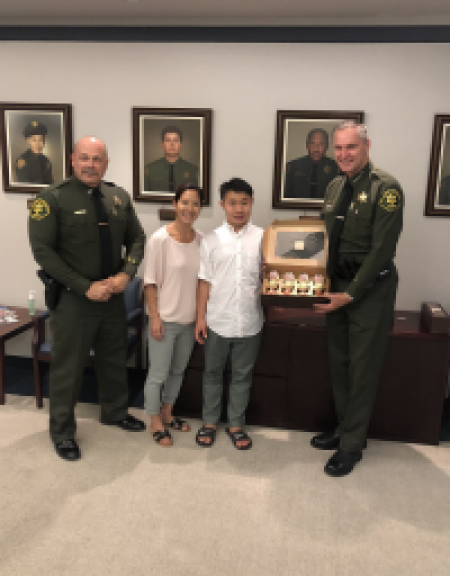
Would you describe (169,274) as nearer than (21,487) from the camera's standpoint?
No

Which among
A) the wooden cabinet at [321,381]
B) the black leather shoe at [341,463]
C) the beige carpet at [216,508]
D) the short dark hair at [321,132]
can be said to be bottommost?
the beige carpet at [216,508]

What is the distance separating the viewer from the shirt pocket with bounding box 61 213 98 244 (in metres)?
2.52

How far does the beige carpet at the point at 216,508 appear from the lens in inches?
78.0

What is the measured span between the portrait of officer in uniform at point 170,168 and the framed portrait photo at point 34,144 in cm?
63

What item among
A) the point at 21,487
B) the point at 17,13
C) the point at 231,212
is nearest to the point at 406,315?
the point at 231,212

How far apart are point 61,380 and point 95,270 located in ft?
2.22

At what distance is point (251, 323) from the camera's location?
105 inches

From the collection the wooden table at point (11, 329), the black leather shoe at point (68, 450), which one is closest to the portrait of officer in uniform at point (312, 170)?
the wooden table at point (11, 329)

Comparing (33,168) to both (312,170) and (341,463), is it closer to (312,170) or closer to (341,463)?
(312,170)

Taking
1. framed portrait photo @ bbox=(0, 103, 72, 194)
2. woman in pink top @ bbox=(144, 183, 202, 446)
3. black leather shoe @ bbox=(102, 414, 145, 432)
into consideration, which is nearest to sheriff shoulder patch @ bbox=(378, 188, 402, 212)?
woman in pink top @ bbox=(144, 183, 202, 446)

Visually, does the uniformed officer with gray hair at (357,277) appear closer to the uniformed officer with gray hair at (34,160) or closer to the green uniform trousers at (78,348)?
the green uniform trousers at (78,348)

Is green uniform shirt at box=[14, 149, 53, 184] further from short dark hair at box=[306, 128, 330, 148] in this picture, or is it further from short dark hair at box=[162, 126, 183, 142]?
short dark hair at box=[306, 128, 330, 148]

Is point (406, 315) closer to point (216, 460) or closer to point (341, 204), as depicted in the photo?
point (341, 204)

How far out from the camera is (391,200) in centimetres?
232
